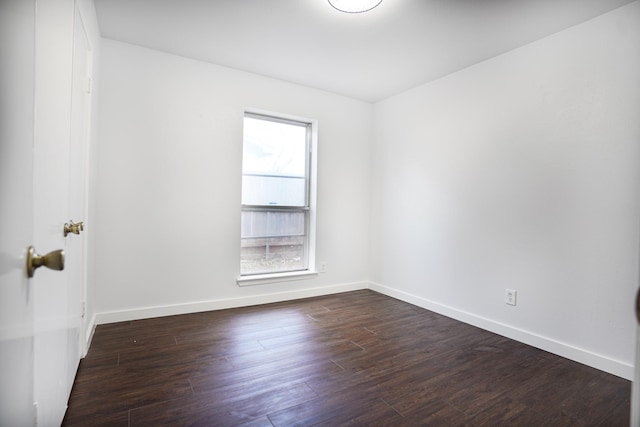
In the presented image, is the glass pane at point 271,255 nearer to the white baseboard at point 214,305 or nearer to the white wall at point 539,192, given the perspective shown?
the white baseboard at point 214,305

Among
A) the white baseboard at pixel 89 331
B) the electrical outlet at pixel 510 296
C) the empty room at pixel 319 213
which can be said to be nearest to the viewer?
the empty room at pixel 319 213

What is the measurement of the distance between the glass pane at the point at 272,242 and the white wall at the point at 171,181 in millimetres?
206

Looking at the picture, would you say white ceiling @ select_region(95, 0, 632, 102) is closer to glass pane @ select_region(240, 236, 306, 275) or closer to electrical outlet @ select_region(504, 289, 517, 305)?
glass pane @ select_region(240, 236, 306, 275)

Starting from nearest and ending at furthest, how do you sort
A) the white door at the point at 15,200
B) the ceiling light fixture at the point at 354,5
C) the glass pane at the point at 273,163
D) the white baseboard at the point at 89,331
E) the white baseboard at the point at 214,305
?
1. the white door at the point at 15,200
2. the ceiling light fixture at the point at 354,5
3. the white baseboard at the point at 89,331
4. the white baseboard at the point at 214,305
5. the glass pane at the point at 273,163

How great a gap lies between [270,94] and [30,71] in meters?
2.89

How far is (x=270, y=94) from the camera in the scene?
3.55 metres

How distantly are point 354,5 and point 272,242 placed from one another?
2.47 metres

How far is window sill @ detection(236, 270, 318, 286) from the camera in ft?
11.3

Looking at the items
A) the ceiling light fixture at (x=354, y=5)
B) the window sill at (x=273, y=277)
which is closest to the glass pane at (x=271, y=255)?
the window sill at (x=273, y=277)

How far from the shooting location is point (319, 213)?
154 inches

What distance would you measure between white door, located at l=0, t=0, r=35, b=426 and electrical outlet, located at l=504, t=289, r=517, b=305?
3.05 m

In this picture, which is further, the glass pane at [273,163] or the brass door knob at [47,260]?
the glass pane at [273,163]

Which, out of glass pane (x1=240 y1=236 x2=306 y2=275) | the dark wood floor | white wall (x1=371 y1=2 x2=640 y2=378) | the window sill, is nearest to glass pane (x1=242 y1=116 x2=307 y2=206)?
glass pane (x1=240 y1=236 x2=306 y2=275)

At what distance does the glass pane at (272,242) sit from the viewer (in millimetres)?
3572
